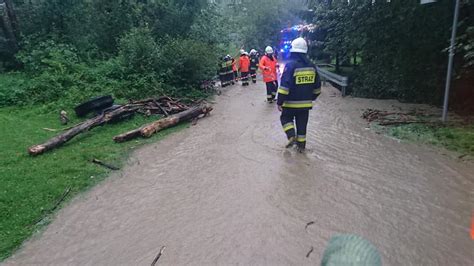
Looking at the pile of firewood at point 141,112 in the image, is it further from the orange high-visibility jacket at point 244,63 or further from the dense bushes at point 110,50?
the orange high-visibility jacket at point 244,63

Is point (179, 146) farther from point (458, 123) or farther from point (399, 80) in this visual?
point (399, 80)

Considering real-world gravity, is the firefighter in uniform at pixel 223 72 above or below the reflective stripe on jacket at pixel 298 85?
below

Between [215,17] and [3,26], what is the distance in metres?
9.41

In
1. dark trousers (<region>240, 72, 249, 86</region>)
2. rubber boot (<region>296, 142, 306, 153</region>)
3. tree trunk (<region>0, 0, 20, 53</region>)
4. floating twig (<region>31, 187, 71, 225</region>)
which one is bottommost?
dark trousers (<region>240, 72, 249, 86</region>)

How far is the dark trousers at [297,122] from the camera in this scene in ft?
22.9

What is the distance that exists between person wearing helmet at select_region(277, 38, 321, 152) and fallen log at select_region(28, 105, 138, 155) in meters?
4.39

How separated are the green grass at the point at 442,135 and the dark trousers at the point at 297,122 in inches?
91.0

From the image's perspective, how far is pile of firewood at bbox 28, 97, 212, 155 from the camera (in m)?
7.72

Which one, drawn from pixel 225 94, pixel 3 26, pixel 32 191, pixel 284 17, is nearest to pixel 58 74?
pixel 3 26

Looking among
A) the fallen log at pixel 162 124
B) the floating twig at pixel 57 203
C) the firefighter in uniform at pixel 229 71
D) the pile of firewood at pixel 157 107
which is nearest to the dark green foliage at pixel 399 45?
the firefighter in uniform at pixel 229 71

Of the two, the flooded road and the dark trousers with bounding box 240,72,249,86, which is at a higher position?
the flooded road

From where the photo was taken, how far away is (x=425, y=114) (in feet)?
31.9

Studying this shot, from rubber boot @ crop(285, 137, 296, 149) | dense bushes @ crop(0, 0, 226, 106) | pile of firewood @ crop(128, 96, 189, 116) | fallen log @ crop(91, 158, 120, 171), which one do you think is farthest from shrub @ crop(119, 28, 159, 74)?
rubber boot @ crop(285, 137, 296, 149)

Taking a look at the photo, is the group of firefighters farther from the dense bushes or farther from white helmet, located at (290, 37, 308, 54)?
the dense bushes
